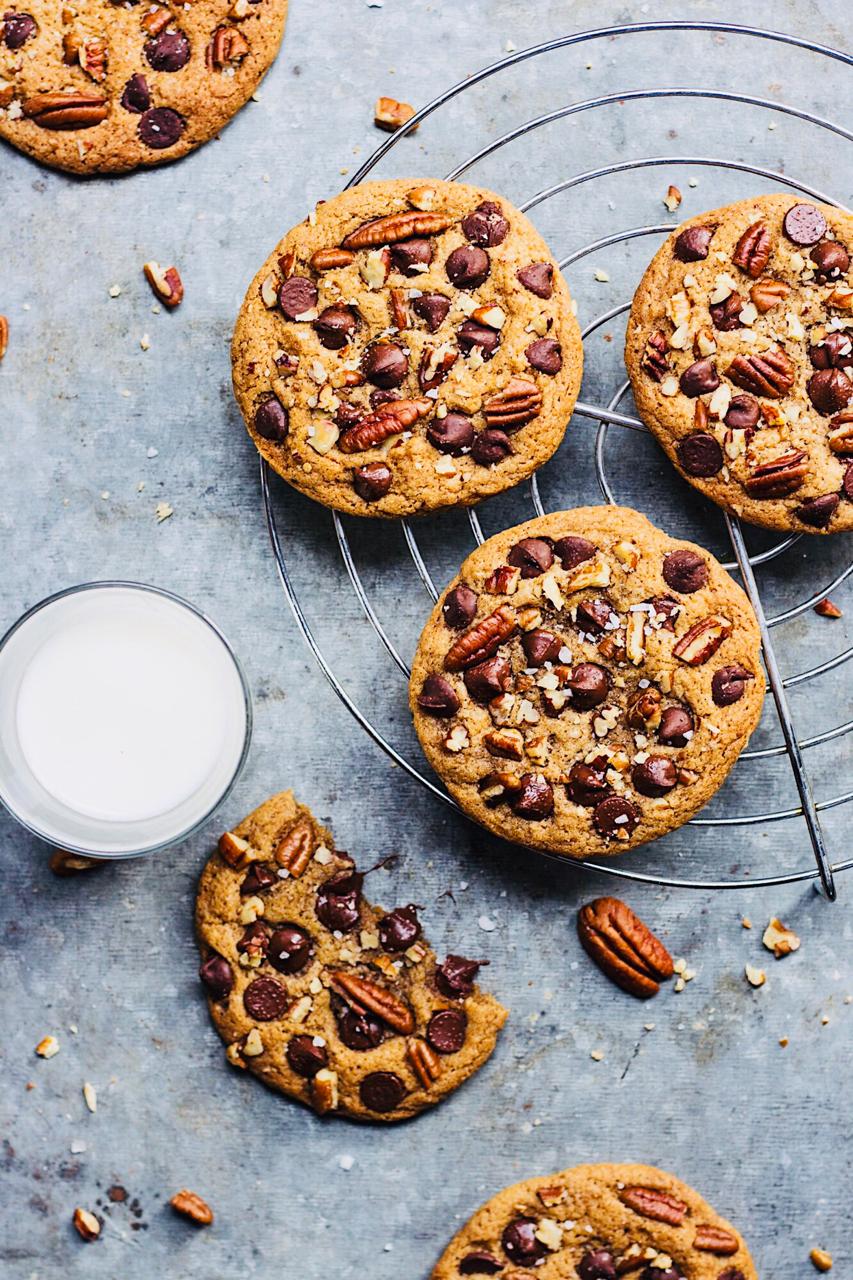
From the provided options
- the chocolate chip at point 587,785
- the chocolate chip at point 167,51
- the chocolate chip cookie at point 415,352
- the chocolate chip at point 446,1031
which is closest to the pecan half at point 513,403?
the chocolate chip cookie at point 415,352

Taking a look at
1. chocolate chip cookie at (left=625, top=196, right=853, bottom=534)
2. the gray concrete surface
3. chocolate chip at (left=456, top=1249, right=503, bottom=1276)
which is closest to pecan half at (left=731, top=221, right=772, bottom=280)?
chocolate chip cookie at (left=625, top=196, right=853, bottom=534)

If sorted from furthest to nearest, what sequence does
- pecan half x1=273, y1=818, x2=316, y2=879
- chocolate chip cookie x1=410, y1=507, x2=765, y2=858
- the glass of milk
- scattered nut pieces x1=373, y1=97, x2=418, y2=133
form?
scattered nut pieces x1=373, y1=97, x2=418, y2=133 < pecan half x1=273, y1=818, x2=316, y2=879 < chocolate chip cookie x1=410, y1=507, x2=765, y2=858 < the glass of milk

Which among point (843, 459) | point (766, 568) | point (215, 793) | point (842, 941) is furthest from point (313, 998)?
point (843, 459)

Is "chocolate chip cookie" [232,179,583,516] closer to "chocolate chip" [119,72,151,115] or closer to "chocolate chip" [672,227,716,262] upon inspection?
"chocolate chip" [672,227,716,262]

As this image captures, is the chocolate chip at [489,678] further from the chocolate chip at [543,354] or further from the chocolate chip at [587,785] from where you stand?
the chocolate chip at [543,354]

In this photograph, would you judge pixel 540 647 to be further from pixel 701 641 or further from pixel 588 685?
pixel 701 641

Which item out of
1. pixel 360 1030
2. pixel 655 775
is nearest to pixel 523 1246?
pixel 360 1030

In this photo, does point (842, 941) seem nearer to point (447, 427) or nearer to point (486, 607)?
point (486, 607)
